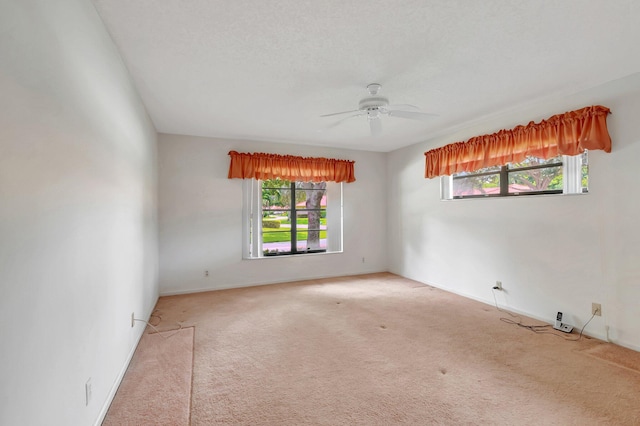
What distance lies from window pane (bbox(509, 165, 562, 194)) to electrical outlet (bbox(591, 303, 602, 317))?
3.92 ft

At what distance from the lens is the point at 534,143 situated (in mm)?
3146

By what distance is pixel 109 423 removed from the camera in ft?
5.52

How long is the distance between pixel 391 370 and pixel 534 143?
9.25ft

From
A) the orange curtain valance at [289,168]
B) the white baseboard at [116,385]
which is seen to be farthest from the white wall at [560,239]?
the white baseboard at [116,385]

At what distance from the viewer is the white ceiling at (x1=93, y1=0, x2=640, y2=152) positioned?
1.68m

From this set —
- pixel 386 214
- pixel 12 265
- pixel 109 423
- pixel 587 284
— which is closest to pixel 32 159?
pixel 12 265

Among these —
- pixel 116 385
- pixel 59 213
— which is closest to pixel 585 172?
pixel 59 213

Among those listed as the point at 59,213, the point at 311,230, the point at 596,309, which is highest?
the point at 59,213

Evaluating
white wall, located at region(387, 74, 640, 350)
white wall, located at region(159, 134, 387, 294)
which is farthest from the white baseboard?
white wall, located at region(387, 74, 640, 350)

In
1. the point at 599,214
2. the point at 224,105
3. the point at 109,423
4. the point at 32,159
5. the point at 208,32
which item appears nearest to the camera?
the point at 32,159

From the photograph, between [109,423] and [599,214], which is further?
[599,214]

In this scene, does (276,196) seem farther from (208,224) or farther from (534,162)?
(534,162)

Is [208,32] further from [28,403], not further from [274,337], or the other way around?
[274,337]

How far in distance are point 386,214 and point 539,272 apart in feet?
9.28
